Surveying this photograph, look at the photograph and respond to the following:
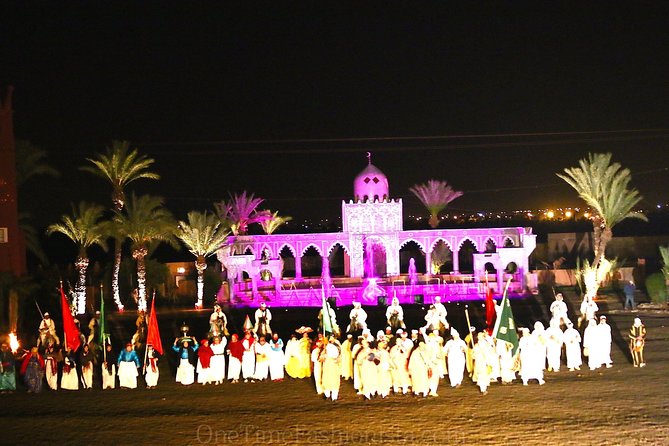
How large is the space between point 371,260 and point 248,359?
23392 mm

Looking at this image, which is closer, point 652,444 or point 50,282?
point 652,444

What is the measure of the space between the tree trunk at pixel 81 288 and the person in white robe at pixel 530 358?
18.7 meters

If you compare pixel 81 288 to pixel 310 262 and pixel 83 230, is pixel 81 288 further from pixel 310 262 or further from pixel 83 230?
pixel 310 262

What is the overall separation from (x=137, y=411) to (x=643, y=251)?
40600 millimetres

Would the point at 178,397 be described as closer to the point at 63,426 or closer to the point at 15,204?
the point at 63,426

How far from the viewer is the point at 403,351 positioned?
14.4 metres

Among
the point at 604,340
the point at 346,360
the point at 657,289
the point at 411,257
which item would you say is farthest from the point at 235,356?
the point at 411,257

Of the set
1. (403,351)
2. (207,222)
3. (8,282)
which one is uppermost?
(207,222)

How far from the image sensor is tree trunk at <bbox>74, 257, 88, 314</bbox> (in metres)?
28.0

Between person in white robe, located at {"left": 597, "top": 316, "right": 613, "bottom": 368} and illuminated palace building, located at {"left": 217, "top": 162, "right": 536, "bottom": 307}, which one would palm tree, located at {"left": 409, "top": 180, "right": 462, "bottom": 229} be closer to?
illuminated palace building, located at {"left": 217, "top": 162, "right": 536, "bottom": 307}

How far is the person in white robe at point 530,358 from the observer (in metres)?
15.2

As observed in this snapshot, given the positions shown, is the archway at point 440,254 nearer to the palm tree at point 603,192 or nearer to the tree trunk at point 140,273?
the palm tree at point 603,192

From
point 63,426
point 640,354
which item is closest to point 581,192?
point 640,354

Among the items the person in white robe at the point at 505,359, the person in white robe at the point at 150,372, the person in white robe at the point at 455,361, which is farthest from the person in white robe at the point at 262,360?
the person in white robe at the point at 505,359
